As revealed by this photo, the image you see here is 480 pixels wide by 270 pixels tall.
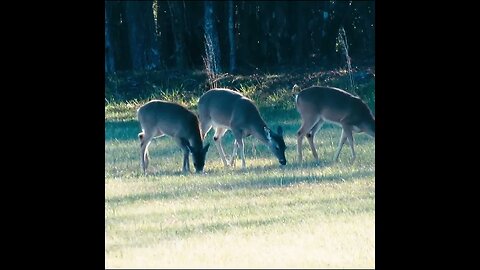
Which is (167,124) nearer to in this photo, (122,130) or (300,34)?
(122,130)

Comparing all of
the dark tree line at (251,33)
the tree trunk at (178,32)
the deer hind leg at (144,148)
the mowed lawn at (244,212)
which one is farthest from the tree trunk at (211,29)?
the deer hind leg at (144,148)

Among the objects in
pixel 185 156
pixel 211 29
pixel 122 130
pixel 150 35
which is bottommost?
pixel 122 130

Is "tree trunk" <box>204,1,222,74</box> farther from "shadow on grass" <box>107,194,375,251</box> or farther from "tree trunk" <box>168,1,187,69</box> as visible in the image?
"shadow on grass" <box>107,194,375,251</box>

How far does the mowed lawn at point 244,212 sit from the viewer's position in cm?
842

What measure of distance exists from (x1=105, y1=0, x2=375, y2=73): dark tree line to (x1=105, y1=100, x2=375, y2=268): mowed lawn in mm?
12255

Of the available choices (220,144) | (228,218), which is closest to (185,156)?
(220,144)

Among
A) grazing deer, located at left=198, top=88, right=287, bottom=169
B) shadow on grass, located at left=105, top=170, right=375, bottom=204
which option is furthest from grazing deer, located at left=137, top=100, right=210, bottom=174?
shadow on grass, located at left=105, top=170, right=375, bottom=204

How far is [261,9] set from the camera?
29000mm

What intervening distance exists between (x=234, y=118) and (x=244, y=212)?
4.39 metres

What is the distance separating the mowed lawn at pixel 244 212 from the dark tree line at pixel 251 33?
12255 mm

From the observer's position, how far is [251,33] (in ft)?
95.3

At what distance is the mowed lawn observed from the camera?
27.6ft
